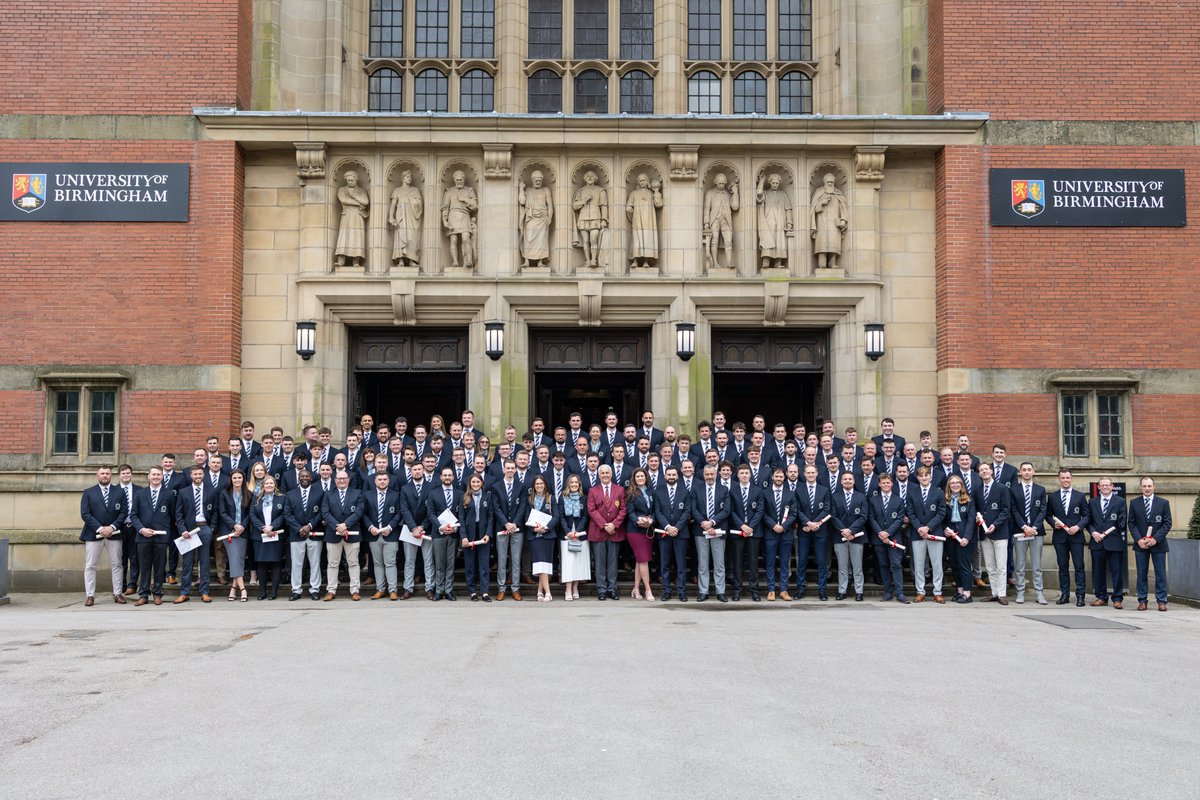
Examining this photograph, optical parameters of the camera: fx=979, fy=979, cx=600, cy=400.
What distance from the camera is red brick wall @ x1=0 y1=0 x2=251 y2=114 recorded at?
16.3m

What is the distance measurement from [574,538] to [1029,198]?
31.9 ft

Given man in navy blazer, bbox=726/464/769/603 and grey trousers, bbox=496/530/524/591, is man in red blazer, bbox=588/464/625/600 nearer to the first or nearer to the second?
grey trousers, bbox=496/530/524/591

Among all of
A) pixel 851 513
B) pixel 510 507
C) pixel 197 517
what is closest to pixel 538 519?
pixel 510 507

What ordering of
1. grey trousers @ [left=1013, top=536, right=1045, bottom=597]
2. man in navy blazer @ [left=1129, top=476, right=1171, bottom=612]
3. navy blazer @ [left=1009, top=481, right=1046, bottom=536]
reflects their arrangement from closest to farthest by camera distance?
man in navy blazer @ [left=1129, top=476, right=1171, bottom=612]
navy blazer @ [left=1009, top=481, right=1046, bottom=536]
grey trousers @ [left=1013, top=536, right=1045, bottom=597]

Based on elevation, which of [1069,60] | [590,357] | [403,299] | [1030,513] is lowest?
[1030,513]

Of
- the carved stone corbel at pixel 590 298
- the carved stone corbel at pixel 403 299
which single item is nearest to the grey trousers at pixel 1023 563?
the carved stone corbel at pixel 590 298

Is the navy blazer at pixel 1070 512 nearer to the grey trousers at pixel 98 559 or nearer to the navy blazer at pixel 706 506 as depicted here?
the navy blazer at pixel 706 506

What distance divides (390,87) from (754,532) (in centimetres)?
1080

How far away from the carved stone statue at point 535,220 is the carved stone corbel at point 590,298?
876mm

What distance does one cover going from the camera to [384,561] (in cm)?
1412

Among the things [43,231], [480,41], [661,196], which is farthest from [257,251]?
[661,196]

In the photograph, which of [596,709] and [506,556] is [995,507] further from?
[596,709]

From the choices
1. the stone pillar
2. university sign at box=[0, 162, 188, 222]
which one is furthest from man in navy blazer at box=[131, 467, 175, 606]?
the stone pillar

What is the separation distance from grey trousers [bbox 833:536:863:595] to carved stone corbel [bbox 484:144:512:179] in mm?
8276
